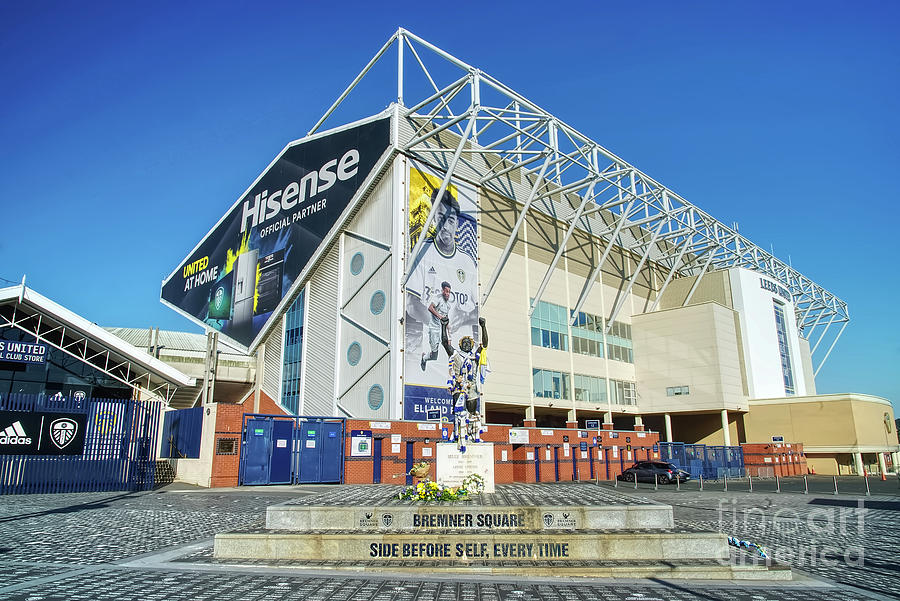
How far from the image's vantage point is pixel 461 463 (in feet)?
53.0

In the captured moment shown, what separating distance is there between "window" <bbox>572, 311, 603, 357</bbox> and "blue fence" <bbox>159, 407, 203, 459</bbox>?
30.7 m

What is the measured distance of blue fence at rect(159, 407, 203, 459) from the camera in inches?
1041

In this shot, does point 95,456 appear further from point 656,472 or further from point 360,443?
point 656,472

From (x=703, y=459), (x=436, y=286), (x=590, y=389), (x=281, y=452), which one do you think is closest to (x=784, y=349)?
(x=590, y=389)

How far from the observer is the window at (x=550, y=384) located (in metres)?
45.0

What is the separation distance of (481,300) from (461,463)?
2525cm

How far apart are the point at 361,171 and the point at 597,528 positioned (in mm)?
31860

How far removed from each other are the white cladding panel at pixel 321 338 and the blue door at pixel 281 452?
36.4ft

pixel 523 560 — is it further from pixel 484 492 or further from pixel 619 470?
pixel 619 470

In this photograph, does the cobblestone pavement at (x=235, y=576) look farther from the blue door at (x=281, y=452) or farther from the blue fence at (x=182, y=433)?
the blue fence at (x=182, y=433)

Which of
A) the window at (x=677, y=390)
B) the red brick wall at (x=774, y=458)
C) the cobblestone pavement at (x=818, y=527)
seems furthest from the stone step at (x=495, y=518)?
the window at (x=677, y=390)

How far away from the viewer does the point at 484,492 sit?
15062 millimetres

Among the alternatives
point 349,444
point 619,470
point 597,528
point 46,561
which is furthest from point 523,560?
point 619,470

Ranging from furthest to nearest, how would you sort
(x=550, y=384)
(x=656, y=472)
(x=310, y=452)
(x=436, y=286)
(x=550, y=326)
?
1. (x=550, y=326)
2. (x=550, y=384)
3. (x=436, y=286)
4. (x=656, y=472)
5. (x=310, y=452)
